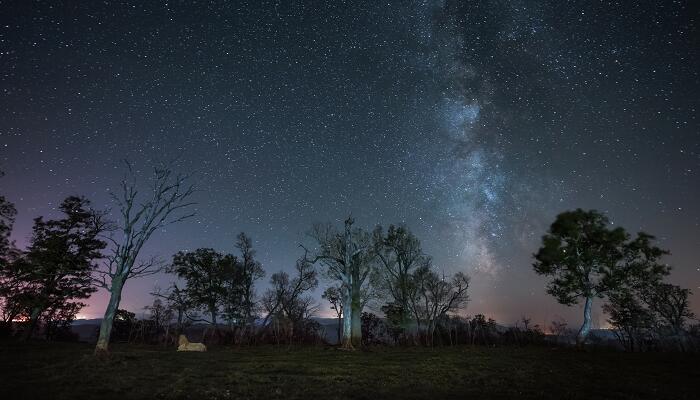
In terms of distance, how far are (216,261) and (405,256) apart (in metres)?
27.1

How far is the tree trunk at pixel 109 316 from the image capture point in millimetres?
21547

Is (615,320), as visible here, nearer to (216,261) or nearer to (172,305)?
(216,261)

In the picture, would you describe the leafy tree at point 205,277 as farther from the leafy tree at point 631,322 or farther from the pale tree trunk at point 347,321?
the leafy tree at point 631,322

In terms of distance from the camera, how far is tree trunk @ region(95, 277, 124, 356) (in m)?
21.5

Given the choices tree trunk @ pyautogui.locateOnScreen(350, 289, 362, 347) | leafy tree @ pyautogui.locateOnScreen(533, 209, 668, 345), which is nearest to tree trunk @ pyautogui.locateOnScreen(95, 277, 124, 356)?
tree trunk @ pyautogui.locateOnScreen(350, 289, 362, 347)

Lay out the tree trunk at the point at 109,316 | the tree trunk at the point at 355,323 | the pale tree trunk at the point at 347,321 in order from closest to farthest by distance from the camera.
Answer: the tree trunk at the point at 109,316 < the pale tree trunk at the point at 347,321 < the tree trunk at the point at 355,323

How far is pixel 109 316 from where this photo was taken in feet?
74.8

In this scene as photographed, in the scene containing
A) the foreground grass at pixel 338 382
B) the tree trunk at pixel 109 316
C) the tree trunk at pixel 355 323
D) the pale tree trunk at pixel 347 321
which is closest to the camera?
the foreground grass at pixel 338 382

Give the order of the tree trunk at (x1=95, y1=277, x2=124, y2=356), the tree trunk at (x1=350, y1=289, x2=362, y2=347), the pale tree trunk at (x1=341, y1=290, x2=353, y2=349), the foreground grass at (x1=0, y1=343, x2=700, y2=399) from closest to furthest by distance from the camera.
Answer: the foreground grass at (x1=0, y1=343, x2=700, y2=399), the tree trunk at (x1=95, y1=277, x2=124, y2=356), the pale tree trunk at (x1=341, y1=290, x2=353, y2=349), the tree trunk at (x1=350, y1=289, x2=362, y2=347)

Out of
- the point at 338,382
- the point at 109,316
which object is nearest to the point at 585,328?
the point at 338,382

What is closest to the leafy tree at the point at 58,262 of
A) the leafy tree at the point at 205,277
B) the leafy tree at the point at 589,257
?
the leafy tree at the point at 205,277

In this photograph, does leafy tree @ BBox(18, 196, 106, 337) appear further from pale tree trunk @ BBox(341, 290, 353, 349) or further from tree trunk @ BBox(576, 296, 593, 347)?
tree trunk @ BBox(576, 296, 593, 347)

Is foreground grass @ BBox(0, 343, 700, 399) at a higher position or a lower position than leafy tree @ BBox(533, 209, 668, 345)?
lower

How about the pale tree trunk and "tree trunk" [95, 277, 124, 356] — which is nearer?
"tree trunk" [95, 277, 124, 356]
